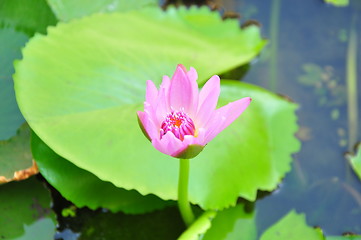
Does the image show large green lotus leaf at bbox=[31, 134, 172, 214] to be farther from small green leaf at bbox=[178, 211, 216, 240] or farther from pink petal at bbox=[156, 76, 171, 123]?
pink petal at bbox=[156, 76, 171, 123]

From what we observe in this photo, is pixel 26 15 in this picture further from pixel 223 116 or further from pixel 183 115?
pixel 223 116

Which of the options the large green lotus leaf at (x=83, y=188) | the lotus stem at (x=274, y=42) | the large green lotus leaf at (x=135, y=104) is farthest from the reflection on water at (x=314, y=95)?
the large green lotus leaf at (x=83, y=188)

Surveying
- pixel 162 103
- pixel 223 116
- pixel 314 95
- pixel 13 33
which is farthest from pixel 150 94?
pixel 314 95

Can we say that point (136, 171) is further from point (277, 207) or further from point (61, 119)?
point (277, 207)

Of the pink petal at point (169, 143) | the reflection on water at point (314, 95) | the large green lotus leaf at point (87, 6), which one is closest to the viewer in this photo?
the pink petal at point (169, 143)

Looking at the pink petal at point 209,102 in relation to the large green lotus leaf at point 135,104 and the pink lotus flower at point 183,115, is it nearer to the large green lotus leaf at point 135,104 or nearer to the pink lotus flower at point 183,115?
the pink lotus flower at point 183,115
